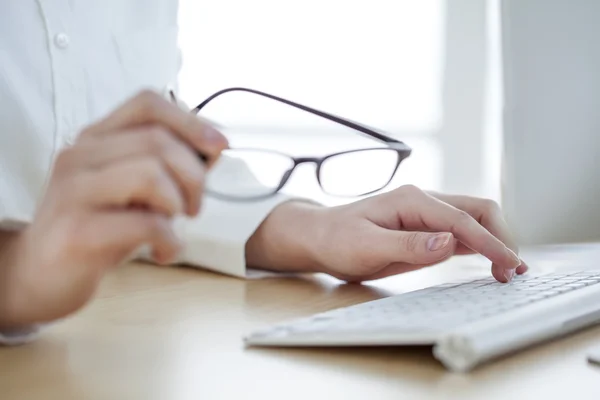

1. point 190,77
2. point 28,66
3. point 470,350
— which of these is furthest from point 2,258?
point 190,77

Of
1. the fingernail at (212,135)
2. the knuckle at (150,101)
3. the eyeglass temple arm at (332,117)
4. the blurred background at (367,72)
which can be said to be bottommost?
the blurred background at (367,72)

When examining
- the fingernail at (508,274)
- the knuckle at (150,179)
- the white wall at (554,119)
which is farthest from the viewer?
the white wall at (554,119)

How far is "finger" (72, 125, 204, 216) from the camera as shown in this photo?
0.32 m

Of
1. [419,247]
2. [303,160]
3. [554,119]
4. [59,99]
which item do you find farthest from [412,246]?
[554,119]

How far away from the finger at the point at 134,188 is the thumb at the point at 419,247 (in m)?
0.29

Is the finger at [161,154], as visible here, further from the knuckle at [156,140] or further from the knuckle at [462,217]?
the knuckle at [462,217]

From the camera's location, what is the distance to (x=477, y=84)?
181cm

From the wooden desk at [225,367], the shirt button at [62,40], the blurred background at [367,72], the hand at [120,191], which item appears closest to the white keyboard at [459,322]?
the wooden desk at [225,367]

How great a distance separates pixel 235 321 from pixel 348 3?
4.81 ft

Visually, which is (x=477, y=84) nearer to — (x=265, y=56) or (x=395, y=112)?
(x=395, y=112)

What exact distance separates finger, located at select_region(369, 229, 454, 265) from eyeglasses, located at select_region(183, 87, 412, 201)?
0.29 feet

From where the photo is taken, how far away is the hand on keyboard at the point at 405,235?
1.87ft

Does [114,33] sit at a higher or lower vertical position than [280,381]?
higher

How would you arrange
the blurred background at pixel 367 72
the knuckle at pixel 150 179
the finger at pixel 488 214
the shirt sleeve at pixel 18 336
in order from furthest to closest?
the blurred background at pixel 367 72 < the finger at pixel 488 214 < the shirt sleeve at pixel 18 336 < the knuckle at pixel 150 179
